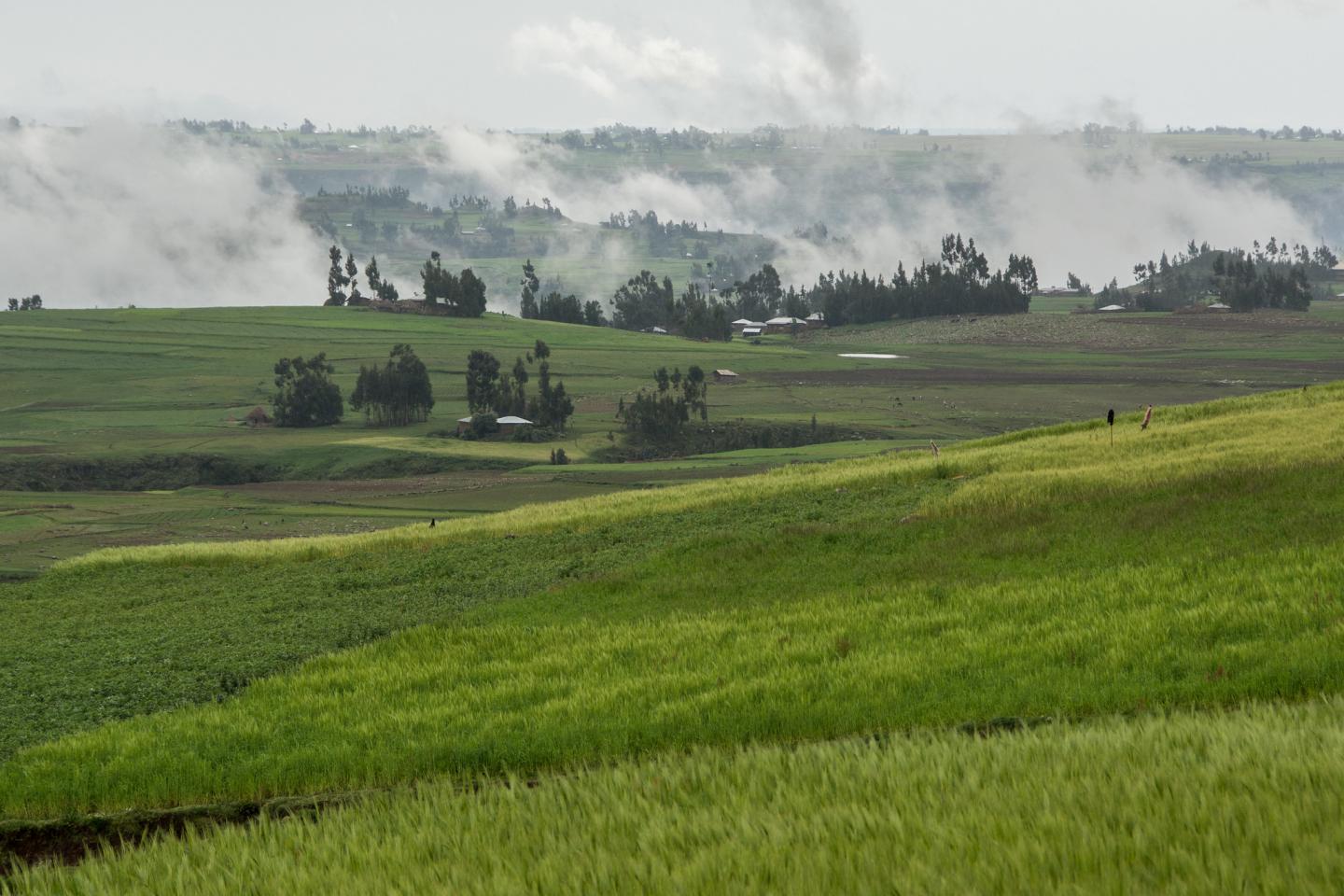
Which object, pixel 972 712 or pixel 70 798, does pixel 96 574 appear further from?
pixel 972 712

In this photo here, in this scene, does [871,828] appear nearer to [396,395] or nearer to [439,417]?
[396,395]

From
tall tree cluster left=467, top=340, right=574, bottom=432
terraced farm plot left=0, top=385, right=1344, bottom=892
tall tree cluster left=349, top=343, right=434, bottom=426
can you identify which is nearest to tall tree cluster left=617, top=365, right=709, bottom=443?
tall tree cluster left=467, top=340, right=574, bottom=432

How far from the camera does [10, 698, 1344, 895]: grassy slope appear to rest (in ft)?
27.5

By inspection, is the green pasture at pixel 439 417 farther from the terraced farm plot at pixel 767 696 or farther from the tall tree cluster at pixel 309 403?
the terraced farm plot at pixel 767 696

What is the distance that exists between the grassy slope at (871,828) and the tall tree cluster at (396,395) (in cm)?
15033

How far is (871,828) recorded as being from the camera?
31.6ft

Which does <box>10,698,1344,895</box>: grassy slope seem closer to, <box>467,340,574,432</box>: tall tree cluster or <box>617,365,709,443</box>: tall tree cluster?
<box>617,365,709,443</box>: tall tree cluster

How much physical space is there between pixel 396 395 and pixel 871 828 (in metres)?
156

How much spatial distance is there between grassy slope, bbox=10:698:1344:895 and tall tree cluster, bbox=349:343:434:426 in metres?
150

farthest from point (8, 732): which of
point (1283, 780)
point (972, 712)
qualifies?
point (1283, 780)

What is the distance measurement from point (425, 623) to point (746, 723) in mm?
11114

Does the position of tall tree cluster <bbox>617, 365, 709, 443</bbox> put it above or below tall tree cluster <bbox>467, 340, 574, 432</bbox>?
below

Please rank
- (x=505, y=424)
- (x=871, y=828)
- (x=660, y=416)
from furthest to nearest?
1. (x=505, y=424)
2. (x=660, y=416)
3. (x=871, y=828)

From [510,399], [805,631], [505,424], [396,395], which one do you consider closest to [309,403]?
[396,395]
